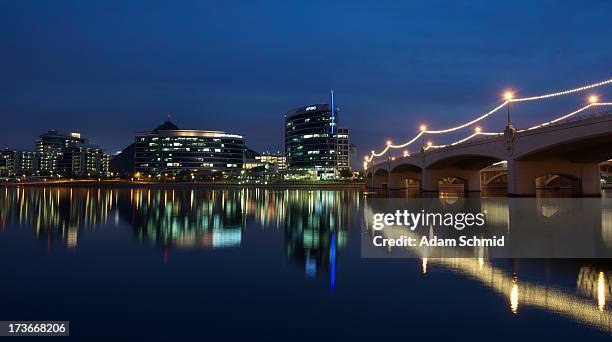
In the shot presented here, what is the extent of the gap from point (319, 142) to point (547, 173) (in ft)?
470

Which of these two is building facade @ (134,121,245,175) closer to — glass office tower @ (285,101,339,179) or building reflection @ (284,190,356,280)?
glass office tower @ (285,101,339,179)

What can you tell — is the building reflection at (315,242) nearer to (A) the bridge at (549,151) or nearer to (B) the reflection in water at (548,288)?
(B) the reflection in water at (548,288)

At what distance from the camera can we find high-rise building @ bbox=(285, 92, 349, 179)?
184 m

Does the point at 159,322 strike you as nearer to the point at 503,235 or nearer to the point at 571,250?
the point at 571,250

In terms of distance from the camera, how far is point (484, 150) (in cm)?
4794

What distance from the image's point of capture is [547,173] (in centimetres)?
4397

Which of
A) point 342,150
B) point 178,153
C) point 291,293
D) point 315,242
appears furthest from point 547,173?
point 178,153

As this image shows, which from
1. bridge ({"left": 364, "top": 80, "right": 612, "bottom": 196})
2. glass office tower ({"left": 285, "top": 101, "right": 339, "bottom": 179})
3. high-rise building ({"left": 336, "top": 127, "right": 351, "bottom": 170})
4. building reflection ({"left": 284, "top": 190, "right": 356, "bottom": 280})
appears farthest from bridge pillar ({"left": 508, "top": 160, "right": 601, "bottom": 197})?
high-rise building ({"left": 336, "top": 127, "right": 351, "bottom": 170})

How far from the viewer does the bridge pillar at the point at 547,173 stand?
42562 millimetres

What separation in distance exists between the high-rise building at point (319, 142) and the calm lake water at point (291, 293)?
168231 millimetres

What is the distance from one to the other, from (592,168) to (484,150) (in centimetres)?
1254

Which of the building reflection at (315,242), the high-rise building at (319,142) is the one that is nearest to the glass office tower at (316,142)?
the high-rise building at (319,142)

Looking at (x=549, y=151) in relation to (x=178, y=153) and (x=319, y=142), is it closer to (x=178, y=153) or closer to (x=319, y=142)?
(x=319, y=142)

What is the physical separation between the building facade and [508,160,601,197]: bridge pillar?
509ft
